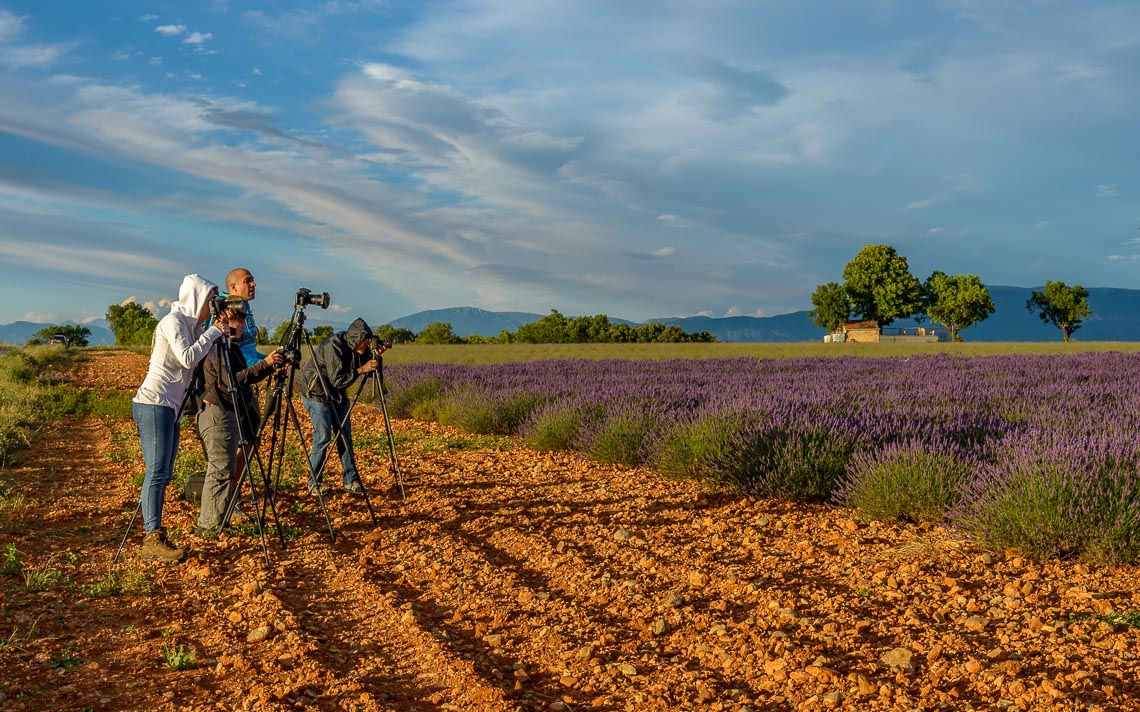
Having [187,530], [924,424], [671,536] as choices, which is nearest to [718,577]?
[671,536]

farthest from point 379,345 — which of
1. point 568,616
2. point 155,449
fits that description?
point 568,616

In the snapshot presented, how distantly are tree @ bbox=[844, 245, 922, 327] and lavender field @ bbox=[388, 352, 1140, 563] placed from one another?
6103 centimetres

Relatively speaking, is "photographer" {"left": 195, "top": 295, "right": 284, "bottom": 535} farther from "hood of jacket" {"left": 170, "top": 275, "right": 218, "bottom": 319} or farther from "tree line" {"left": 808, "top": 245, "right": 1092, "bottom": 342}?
"tree line" {"left": 808, "top": 245, "right": 1092, "bottom": 342}

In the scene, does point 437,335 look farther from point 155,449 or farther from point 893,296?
point 155,449

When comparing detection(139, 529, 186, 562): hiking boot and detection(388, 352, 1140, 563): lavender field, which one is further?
detection(139, 529, 186, 562): hiking boot

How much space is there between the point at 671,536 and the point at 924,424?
4.42 metres

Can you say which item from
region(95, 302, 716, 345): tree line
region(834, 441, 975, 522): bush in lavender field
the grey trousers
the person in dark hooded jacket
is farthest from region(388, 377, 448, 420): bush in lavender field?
region(95, 302, 716, 345): tree line

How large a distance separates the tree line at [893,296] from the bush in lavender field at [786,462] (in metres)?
72.1

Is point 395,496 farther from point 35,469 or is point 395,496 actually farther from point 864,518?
point 35,469

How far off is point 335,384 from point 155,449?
2038 mm

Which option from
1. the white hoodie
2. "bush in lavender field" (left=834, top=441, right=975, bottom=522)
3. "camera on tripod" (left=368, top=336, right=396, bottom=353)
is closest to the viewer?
the white hoodie

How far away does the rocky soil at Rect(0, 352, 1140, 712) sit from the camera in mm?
3732

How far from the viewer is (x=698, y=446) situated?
8195 mm

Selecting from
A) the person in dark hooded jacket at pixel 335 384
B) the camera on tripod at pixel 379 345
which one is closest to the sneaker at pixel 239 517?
the person in dark hooded jacket at pixel 335 384
